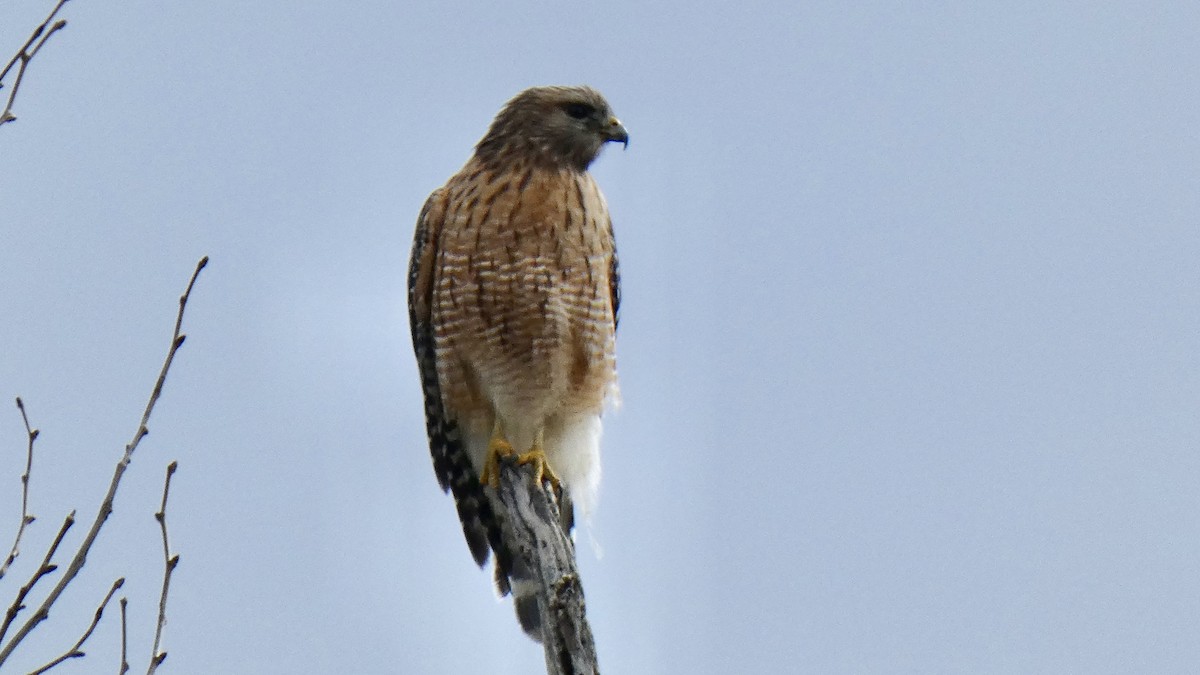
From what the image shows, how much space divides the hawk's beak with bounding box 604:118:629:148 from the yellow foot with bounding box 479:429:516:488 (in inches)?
62.0

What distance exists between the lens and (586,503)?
6789 mm

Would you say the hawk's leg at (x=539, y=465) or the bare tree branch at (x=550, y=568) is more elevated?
the hawk's leg at (x=539, y=465)

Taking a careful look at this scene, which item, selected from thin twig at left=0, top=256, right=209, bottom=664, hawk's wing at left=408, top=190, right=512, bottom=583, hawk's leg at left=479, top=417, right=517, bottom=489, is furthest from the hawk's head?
thin twig at left=0, top=256, right=209, bottom=664

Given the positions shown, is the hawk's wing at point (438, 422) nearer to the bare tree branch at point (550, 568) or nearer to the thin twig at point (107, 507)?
the bare tree branch at point (550, 568)

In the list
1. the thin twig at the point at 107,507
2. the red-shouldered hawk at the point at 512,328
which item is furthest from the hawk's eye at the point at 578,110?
the thin twig at the point at 107,507

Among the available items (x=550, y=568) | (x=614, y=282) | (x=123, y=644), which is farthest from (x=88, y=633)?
(x=614, y=282)

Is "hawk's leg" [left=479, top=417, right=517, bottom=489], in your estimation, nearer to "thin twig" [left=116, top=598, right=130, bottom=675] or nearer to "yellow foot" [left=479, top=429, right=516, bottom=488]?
"yellow foot" [left=479, top=429, right=516, bottom=488]

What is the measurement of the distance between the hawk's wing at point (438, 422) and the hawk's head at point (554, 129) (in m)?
0.46

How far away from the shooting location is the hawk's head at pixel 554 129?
23.2 ft

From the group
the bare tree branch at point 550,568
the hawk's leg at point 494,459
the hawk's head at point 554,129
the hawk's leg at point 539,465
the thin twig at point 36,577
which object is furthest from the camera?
the hawk's head at point 554,129

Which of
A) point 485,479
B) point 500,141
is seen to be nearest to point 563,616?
point 485,479

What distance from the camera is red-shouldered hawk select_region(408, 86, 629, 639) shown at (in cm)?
643

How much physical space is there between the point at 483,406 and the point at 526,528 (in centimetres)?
138

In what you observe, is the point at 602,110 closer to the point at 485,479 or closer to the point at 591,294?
the point at 591,294
